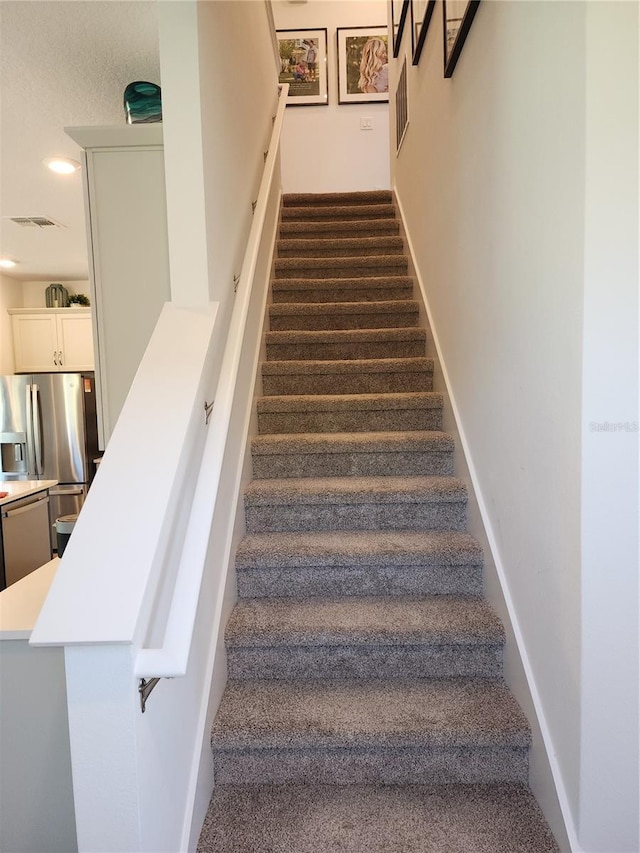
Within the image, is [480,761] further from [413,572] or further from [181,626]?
[181,626]

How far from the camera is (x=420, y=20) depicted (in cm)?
285

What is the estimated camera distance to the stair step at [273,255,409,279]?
3.42 metres

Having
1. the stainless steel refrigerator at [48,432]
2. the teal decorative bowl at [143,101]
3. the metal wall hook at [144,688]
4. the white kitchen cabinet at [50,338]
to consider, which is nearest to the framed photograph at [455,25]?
the teal decorative bowl at [143,101]

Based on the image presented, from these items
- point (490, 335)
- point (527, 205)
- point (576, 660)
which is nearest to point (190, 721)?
point (576, 660)

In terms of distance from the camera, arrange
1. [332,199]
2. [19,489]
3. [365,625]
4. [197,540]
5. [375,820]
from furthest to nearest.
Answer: [332,199]
[19,489]
[365,625]
[375,820]
[197,540]

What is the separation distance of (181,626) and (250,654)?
2.70 ft

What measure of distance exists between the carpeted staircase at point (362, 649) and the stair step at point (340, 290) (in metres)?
0.69

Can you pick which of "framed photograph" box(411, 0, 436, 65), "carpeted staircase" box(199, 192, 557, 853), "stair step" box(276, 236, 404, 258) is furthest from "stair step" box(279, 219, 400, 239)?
"carpeted staircase" box(199, 192, 557, 853)

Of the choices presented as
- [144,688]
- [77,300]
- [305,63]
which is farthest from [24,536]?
[305,63]

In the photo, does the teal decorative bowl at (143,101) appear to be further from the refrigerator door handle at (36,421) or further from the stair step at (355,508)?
the refrigerator door handle at (36,421)

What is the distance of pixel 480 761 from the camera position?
1443 millimetres

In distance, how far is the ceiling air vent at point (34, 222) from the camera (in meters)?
3.88

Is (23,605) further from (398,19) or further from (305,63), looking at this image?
(305,63)

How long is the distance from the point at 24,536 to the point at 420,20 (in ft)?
12.6
